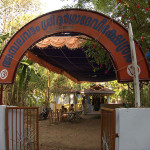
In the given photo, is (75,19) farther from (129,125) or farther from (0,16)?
(0,16)

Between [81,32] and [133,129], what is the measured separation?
9.10 ft

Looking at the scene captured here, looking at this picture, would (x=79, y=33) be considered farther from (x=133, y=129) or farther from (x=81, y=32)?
(x=133, y=129)

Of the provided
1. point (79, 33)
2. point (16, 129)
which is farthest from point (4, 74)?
point (79, 33)

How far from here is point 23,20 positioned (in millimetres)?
16922

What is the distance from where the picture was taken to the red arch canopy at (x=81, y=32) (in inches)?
181

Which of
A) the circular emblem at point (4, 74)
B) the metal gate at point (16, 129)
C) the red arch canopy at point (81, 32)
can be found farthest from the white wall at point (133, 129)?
the circular emblem at point (4, 74)

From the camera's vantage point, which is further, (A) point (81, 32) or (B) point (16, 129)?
(A) point (81, 32)

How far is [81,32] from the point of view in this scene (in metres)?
5.05

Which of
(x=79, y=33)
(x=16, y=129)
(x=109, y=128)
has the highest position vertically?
(x=79, y=33)

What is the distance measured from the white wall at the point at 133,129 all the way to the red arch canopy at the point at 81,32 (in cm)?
97

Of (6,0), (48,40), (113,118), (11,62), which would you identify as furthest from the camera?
(6,0)

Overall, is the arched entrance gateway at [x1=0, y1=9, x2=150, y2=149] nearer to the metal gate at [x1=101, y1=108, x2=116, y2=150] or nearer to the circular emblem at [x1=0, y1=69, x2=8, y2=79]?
the circular emblem at [x1=0, y1=69, x2=8, y2=79]

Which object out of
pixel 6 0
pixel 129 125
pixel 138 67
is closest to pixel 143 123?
pixel 129 125

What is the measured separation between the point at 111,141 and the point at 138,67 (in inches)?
72.2
